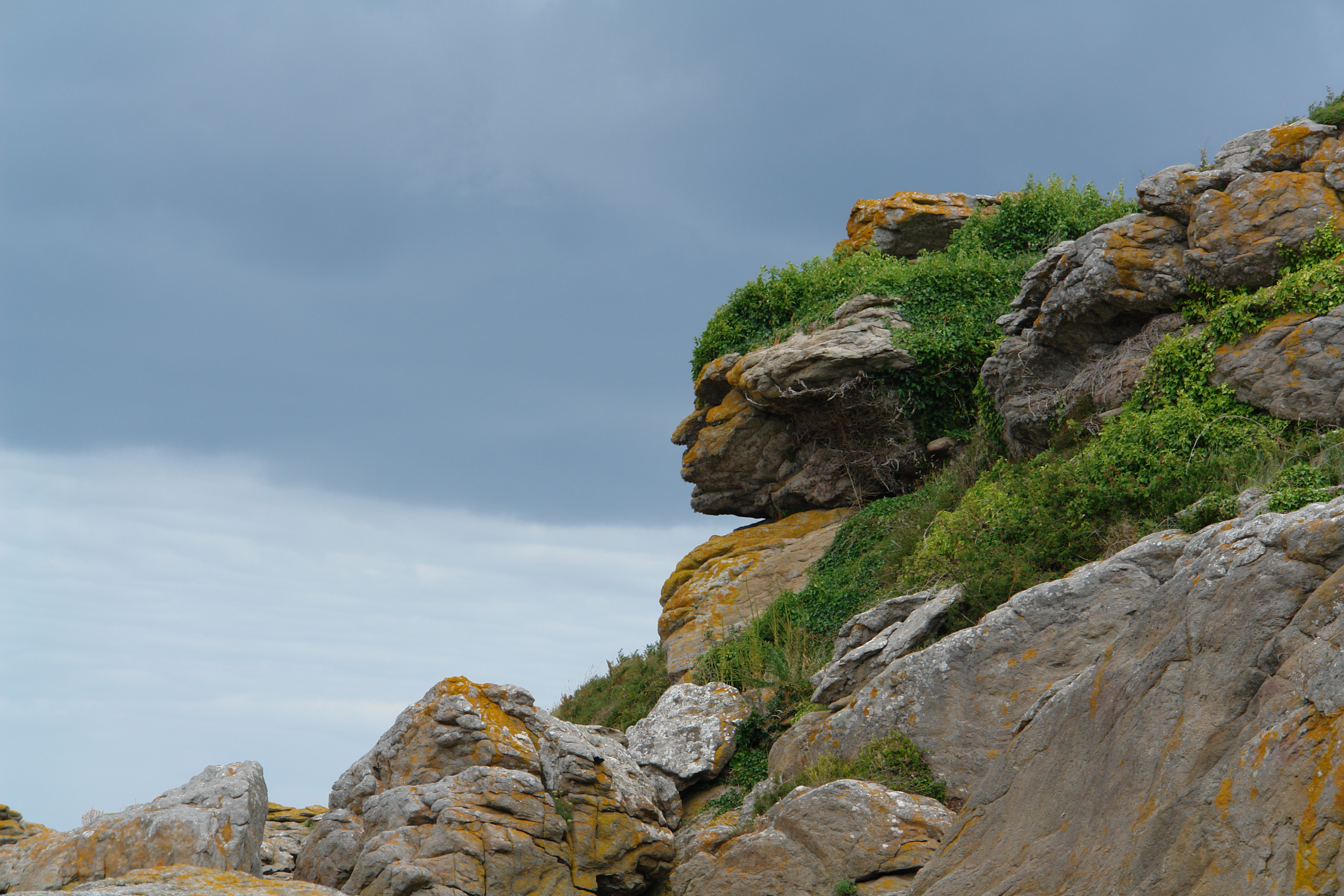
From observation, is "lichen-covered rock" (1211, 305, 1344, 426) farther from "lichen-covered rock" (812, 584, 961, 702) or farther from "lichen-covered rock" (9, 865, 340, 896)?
"lichen-covered rock" (9, 865, 340, 896)

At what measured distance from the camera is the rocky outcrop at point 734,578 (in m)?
19.0

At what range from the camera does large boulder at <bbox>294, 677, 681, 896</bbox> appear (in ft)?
33.1

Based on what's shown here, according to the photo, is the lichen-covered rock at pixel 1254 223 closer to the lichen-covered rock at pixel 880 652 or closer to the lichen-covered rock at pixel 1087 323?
the lichen-covered rock at pixel 1087 323

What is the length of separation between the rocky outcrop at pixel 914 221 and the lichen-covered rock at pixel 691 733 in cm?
1864

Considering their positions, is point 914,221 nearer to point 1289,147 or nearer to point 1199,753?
point 1289,147

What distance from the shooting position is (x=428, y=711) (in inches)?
482

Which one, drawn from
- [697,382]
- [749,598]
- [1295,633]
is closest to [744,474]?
[697,382]

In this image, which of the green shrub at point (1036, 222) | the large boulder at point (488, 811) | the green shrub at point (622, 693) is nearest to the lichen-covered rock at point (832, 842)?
the large boulder at point (488, 811)

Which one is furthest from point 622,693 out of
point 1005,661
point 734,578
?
point 1005,661

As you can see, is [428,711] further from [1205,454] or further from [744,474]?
[744,474]

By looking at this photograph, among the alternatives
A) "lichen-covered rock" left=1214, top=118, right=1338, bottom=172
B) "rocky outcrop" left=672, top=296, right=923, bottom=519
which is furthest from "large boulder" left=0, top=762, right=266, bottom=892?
"lichen-covered rock" left=1214, top=118, right=1338, bottom=172

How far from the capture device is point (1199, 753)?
4.77m

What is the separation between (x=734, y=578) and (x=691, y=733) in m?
6.96

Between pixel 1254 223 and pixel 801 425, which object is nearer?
pixel 1254 223
